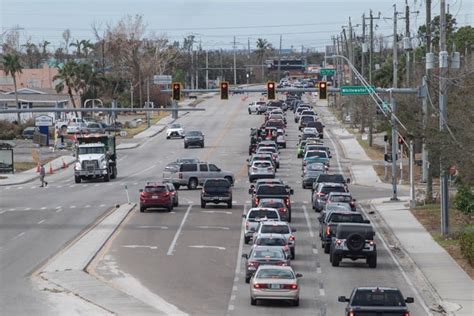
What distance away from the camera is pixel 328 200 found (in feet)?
181

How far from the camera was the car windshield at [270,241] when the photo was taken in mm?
39519

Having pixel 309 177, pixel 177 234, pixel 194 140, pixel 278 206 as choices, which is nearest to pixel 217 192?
pixel 278 206

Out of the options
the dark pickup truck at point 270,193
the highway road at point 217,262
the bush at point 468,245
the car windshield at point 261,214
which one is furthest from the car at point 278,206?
the bush at point 468,245

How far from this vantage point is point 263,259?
36.2 meters

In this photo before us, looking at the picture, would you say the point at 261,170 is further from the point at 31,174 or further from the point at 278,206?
the point at 278,206

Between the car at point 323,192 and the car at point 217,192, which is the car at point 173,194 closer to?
the car at point 217,192

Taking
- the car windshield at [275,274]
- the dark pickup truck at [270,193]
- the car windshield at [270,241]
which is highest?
the car windshield at [275,274]

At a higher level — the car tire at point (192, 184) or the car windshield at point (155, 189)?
the car windshield at point (155, 189)

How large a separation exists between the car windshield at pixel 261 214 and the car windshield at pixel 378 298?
19916 millimetres

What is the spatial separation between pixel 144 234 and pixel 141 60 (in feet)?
421

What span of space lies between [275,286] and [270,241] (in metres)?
7.50

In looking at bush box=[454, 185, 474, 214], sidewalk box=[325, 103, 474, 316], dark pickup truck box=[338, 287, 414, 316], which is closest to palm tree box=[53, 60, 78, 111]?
sidewalk box=[325, 103, 474, 316]

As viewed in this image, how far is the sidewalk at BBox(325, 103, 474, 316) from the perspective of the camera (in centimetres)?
3361

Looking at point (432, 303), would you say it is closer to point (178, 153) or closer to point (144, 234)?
point (144, 234)
